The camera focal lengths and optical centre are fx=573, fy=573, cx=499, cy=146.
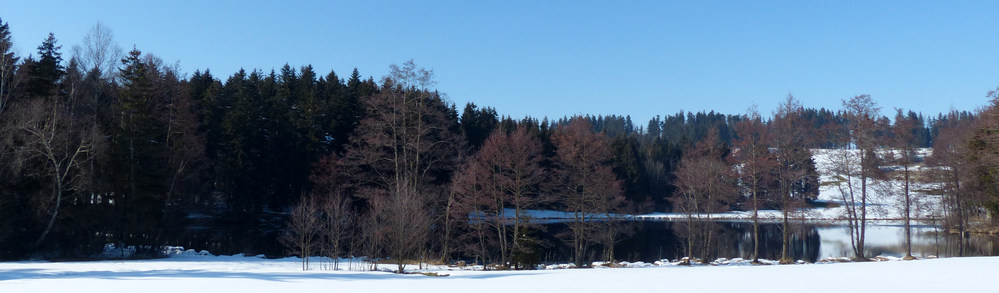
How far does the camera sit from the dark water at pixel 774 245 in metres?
30.9

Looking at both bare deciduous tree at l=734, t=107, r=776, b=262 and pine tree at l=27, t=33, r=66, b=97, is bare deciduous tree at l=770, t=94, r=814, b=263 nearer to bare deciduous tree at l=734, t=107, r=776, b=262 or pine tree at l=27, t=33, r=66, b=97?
bare deciduous tree at l=734, t=107, r=776, b=262

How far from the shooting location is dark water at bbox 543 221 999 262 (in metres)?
30.9

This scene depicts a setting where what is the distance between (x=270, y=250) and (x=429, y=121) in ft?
36.5

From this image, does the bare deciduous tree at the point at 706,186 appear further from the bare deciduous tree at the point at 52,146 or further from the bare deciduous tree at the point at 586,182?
the bare deciduous tree at the point at 52,146

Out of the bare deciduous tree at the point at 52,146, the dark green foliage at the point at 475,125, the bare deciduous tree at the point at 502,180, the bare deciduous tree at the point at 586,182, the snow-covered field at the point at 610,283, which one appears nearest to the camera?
the snow-covered field at the point at 610,283

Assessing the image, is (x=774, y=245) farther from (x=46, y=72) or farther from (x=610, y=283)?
(x=46, y=72)

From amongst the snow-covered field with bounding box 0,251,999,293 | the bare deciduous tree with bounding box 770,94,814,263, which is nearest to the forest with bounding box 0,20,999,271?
the bare deciduous tree with bounding box 770,94,814,263

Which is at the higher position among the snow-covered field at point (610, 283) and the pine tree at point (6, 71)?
the pine tree at point (6, 71)

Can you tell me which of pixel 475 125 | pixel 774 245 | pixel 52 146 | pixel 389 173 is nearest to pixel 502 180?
pixel 389 173

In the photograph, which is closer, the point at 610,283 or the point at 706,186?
the point at 610,283

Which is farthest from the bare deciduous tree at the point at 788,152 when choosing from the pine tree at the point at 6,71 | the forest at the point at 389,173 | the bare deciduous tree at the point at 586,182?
the pine tree at the point at 6,71

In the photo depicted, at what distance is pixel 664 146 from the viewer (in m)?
106

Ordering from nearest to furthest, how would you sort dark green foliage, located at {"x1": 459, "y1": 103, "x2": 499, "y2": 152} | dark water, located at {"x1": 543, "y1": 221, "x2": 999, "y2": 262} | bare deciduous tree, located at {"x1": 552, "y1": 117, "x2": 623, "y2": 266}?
1. bare deciduous tree, located at {"x1": 552, "y1": 117, "x2": 623, "y2": 266}
2. dark water, located at {"x1": 543, "y1": 221, "x2": 999, "y2": 262}
3. dark green foliage, located at {"x1": 459, "y1": 103, "x2": 499, "y2": 152}

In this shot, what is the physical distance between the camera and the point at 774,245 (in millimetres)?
37031
